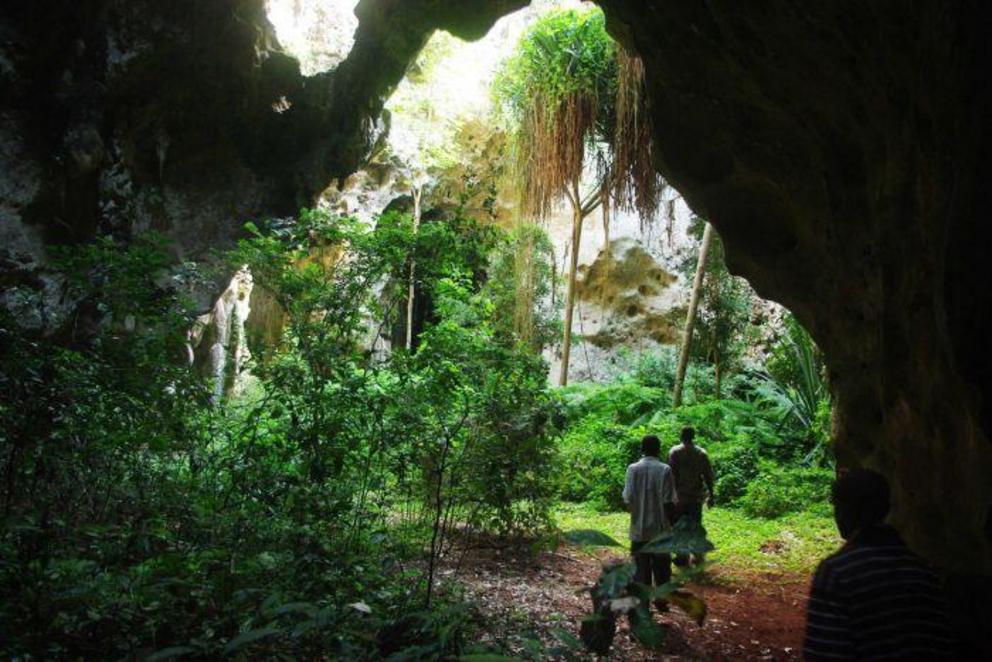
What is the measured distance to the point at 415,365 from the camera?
4.31 metres

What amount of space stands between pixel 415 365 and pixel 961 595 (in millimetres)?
3042

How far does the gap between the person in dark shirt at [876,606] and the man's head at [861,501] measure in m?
0.01

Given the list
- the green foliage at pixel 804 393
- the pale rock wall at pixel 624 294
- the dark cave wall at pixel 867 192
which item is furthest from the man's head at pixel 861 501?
the pale rock wall at pixel 624 294

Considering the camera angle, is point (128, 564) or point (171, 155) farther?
point (171, 155)

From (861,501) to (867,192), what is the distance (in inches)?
96.9

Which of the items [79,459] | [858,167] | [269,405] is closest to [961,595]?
[858,167]

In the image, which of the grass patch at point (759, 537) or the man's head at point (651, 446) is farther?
the grass patch at point (759, 537)

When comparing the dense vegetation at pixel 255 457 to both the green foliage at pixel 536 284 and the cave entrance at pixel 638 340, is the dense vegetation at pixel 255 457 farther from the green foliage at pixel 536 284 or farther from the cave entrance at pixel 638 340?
the green foliage at pixel 536 284

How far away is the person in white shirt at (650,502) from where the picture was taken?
4840 millimetres

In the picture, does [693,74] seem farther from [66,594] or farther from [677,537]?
[66,594]

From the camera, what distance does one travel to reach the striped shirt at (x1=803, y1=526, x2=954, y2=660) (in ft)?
5.82

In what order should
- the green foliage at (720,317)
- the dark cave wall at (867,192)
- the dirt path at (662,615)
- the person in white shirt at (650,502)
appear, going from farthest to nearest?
the green foliage at (720,317)
the person in white shirt at (650,502)
the dirt path at (662,615)
the dark cave wall at (867,192)

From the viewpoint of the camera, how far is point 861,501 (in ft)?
6.52

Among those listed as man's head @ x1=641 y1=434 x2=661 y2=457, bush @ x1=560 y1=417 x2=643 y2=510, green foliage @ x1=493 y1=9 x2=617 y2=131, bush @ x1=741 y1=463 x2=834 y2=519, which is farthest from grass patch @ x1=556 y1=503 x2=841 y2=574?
green foliage @ x1=493 y1=9 x2=617 y2=131
